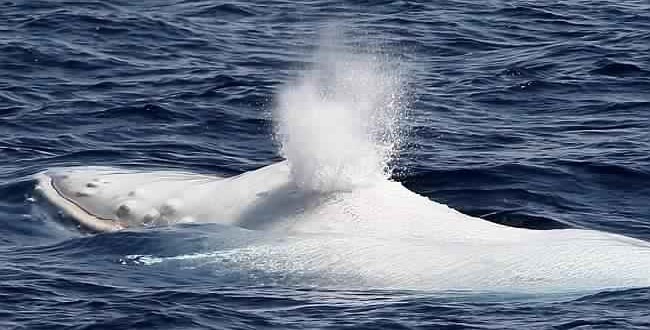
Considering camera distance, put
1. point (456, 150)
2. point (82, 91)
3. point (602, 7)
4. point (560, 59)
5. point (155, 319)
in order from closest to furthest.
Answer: point (155, 319)
point (456, 150)
point (82, 91)
point (560, 59)
point (602, 7)

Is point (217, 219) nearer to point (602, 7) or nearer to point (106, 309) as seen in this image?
point (106, 309)

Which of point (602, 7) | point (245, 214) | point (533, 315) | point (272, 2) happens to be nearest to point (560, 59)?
point (602, 7)

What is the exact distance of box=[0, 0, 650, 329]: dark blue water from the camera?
13.8m

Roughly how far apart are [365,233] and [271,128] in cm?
801

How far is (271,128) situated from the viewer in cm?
2350

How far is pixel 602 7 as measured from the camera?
33625mm

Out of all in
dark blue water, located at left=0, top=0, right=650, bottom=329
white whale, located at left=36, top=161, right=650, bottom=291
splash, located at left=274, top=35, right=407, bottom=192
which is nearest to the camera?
dark blue water, located at left=0, top=0, right=650, bottom=329

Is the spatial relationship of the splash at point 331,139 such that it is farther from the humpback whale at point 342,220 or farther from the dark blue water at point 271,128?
the dark blue water at point 271,128

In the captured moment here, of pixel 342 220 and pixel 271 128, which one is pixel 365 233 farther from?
pixel 271 128

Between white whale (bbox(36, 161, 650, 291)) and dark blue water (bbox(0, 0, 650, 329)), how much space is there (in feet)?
1.14

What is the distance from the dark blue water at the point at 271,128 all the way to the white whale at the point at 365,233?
0.35 metres

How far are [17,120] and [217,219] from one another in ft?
26.2

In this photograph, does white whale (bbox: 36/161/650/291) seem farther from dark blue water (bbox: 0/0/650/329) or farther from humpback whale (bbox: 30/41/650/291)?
dark blue water (bbox: 0/0/650/329)

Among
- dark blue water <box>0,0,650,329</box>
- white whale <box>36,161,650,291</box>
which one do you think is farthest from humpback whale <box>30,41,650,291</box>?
dark blue water <box>0,0,650,329</box>
